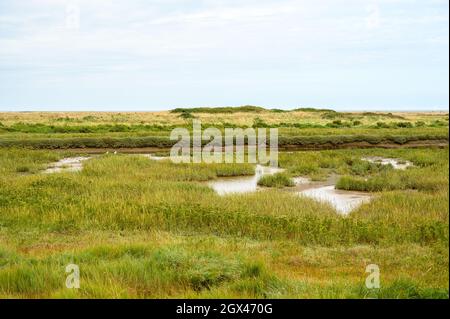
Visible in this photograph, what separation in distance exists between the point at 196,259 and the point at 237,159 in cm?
2040

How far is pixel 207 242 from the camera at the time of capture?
10.0 m

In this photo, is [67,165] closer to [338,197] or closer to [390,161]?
[338,197]

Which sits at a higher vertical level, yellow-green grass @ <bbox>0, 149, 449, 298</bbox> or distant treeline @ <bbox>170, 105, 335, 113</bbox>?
distant treeline @ <bbox>170, 105, 335, 113</bbox>

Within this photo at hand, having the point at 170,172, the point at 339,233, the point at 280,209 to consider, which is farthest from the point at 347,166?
the point at 339,233

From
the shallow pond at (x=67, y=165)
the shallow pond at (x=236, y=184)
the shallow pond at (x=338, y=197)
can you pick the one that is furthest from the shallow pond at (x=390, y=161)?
the shallow pond at (x=67, y=165)

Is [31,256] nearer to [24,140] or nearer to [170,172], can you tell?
[170,172]

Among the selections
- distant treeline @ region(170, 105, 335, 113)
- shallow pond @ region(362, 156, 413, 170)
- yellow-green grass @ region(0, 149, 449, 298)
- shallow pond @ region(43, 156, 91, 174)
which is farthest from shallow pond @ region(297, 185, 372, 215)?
distant treeline @ region(170, 105, 335, 113)

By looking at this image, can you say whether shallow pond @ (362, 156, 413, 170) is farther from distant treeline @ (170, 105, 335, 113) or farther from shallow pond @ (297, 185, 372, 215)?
distant treeline @ (170, 105, 335, 113)

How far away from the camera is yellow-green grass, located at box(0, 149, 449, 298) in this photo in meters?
7.17

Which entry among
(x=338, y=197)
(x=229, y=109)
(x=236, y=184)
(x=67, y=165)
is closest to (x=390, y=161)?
(x=236, y=184)

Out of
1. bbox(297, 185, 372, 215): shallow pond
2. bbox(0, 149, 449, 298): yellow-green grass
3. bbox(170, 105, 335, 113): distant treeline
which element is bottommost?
bbox(297, 185, 372, 215): shallow pond

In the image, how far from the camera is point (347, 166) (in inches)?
1024

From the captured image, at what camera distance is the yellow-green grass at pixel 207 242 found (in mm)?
7168
